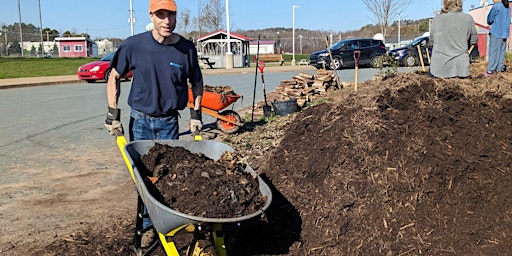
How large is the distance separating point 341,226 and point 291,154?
42.3 inches

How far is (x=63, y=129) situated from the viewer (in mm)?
9734

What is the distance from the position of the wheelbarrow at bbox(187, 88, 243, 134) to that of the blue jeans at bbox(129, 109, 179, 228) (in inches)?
176

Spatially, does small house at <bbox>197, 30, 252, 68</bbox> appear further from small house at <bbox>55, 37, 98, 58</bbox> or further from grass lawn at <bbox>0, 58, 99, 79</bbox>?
small house at <bbox>55, 37, 98, 58</bbox>

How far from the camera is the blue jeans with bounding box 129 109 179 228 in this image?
3.93 m

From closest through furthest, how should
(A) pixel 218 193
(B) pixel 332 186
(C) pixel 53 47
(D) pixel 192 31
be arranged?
(A) pixel 218 193
(B) pixel 332 186
(D) pixel 192 31
(C) pixel 53 47

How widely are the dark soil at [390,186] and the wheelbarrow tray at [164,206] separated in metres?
0.59

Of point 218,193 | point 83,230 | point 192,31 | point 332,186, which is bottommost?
point 83,230

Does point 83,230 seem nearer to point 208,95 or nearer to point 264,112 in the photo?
point 208,95

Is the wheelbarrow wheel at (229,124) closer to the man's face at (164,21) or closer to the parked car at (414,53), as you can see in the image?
the man's face at (164,21)

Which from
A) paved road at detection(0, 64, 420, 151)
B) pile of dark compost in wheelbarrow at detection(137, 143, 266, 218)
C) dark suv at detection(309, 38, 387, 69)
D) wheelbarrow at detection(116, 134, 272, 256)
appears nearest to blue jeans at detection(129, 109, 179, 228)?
wheelbarrow at detection(116, 134, 272, 256)

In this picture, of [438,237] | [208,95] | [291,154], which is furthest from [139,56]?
[208,95]

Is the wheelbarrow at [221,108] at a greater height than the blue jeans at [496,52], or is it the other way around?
the blue jeans at [496,52]

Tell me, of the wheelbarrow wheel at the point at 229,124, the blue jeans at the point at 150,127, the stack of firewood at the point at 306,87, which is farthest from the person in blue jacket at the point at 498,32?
the blue jeans at the point at 150,127

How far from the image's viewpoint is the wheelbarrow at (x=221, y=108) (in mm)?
8562
